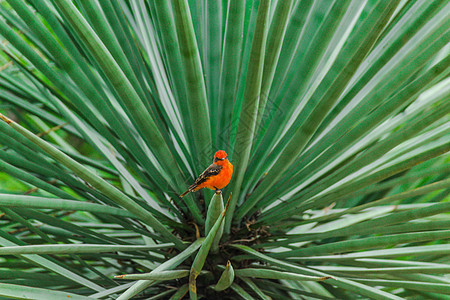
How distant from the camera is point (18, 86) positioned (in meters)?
1.15

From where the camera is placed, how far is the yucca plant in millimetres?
586

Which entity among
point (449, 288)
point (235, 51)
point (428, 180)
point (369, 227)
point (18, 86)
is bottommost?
point (449, 288)

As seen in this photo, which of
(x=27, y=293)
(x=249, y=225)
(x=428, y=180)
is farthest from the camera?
(x=428, y=180)

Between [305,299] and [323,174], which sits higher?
[323,174]

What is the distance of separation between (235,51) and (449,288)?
488 millimetres

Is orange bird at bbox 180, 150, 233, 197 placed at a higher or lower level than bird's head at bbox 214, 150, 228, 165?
lower

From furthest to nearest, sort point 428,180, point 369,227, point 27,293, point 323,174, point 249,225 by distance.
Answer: point 428,180, point 323,174, point 249,225, point 369,227, point 27,293

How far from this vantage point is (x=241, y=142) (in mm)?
676

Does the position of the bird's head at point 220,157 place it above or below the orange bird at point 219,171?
above

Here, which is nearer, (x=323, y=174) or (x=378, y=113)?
(x=378, y=113)

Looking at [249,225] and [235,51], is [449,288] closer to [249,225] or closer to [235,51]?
[249,225]

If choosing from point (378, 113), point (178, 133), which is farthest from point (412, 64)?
point (178, 133)

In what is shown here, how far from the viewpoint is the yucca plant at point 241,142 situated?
586mm

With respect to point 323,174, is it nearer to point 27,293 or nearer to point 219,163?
point 219,163
